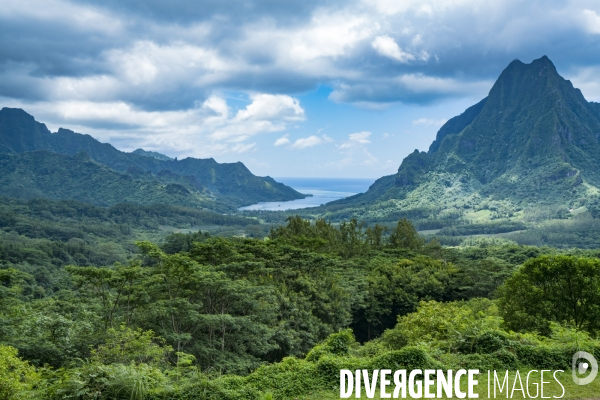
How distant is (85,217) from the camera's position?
7638 inches

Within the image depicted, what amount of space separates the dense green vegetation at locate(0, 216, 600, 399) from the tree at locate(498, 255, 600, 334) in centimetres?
6

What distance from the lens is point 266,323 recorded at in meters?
24.6

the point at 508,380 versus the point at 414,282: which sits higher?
the point at 508,380

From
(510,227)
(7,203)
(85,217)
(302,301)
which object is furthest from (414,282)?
(7,203)

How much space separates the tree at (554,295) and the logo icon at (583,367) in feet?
22.1

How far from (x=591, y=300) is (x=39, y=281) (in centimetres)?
9581

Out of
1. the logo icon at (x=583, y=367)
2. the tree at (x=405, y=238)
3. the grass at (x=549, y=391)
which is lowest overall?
the tree at (x=405, y=238)

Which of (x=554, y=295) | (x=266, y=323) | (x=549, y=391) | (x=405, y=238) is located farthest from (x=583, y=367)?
(x=405, y=238)

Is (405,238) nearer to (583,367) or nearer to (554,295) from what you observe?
(554,295)

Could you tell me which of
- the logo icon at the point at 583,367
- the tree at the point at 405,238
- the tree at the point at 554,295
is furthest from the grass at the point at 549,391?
the tree at the point at 405,238

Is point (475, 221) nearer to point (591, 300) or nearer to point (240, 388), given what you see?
point (591, 300)

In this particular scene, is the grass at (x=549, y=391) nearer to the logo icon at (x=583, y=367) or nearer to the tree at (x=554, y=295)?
the logo icon at (x=583, y=367)

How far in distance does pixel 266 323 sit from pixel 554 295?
15242 mm

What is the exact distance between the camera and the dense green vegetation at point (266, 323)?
33.6 ft
